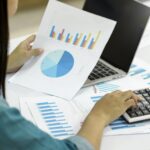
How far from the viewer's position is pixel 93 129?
3.10 feet

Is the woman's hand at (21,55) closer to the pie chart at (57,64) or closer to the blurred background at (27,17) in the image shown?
the pie chart at (57,64)

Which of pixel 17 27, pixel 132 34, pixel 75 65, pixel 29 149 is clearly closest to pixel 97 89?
pixel 75 65

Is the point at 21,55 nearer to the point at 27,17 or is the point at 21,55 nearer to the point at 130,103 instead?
the point at 130,103

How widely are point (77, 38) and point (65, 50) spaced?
6 cm

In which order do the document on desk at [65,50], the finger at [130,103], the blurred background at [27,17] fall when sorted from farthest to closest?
the blurred background at [27,17] → the document on desk at [65,50] → the finger at [130,103]

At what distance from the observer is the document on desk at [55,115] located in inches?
38.1

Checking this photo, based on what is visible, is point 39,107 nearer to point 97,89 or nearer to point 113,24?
point 97,89

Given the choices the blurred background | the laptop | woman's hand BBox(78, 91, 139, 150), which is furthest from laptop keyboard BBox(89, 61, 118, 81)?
the blurred background

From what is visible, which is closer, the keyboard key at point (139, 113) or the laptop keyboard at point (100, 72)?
the keyboard key at point (139, 113)

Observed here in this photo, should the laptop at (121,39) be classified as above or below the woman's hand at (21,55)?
above

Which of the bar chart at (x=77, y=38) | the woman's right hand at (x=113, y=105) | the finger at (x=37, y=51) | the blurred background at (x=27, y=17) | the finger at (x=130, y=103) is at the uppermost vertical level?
the bar chart at (x=77, y=38)

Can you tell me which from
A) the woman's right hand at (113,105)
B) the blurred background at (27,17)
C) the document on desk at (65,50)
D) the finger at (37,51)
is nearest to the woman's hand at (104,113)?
the woman's right hand at (113,105)

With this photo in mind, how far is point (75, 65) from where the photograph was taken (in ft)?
3.93

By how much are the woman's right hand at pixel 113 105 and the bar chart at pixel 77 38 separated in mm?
210
